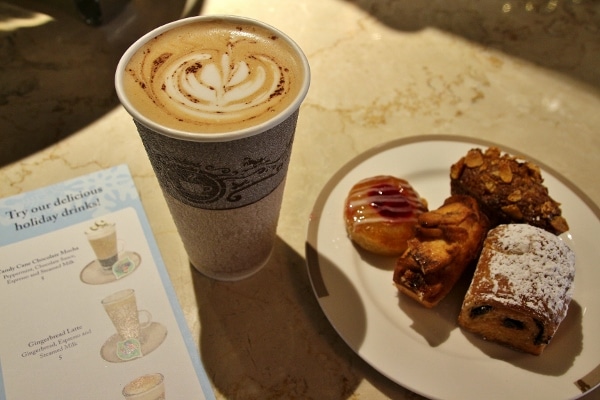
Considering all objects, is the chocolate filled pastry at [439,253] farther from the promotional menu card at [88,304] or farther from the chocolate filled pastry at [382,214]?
the promotional menu card at [88,304]

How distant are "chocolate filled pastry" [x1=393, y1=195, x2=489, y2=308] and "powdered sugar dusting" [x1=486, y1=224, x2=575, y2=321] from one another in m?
0.04

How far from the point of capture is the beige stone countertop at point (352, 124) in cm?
71

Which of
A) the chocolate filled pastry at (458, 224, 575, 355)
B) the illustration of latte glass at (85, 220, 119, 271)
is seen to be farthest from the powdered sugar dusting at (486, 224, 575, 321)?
the illustration of latte glass at (85, 220, 119, 271)

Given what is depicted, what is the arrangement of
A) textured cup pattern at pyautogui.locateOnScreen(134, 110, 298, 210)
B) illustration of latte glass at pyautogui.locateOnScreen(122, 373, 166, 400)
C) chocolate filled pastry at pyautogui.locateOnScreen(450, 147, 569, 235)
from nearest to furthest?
textured cup pattern at pyautogui.locateOnScreen(134, 110, 298, 210)
illustration of latte glass at pyautogui.locateOnScreen(122, 373, 166, 400)
chocolate filled pastry at pyautogui.locateOnScreen(450, 147, 569, 235)

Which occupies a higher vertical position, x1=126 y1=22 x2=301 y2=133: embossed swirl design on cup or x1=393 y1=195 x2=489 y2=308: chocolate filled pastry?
x1=126 y1=22 x2=301 y2=133: embossed swirl design on cup

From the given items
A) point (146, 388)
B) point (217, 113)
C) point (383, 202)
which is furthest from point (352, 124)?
point (146, 388)

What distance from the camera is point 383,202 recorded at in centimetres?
79

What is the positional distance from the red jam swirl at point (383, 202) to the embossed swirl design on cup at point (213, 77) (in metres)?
0.27

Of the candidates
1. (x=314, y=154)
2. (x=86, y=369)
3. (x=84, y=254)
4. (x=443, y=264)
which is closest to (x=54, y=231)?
(x=84, y=254)

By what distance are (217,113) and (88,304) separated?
0.36 meters

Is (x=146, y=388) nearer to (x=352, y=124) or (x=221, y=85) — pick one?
(x=221, y=85)

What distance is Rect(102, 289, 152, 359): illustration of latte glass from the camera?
67 cm

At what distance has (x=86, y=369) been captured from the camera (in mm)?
655

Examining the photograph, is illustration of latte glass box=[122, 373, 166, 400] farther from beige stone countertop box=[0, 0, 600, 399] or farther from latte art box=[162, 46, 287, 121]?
latte art box=[162, 46, 287, 121]
